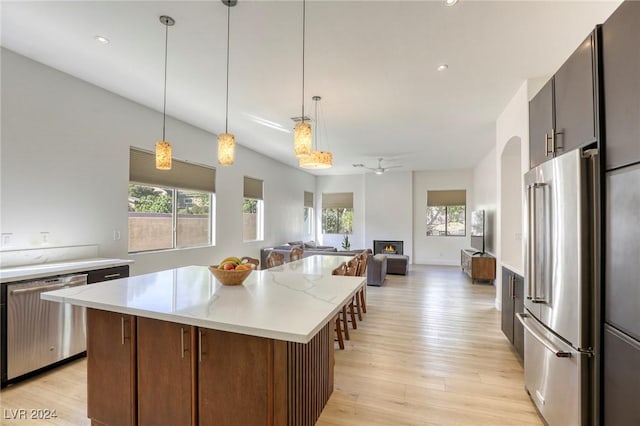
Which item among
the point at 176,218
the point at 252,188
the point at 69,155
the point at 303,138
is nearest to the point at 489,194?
the point at 252,188

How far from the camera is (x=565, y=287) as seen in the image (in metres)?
1.87

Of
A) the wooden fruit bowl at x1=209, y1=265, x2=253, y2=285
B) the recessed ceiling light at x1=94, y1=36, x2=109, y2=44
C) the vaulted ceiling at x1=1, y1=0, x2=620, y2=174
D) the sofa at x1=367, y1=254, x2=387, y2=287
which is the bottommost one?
the sofa at x1=367, y1=254, x2=387, y2=287

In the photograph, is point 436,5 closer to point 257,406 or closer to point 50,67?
point 257,406

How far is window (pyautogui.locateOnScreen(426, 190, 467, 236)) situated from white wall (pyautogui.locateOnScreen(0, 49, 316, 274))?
771cm

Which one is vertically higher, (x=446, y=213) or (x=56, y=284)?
(x=446, y=213)

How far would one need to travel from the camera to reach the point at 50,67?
3.33 metres

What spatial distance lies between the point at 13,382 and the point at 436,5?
15.2 feet

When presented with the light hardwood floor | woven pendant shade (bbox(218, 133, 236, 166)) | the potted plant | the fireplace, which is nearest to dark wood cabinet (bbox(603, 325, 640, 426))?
the light hardwood floor

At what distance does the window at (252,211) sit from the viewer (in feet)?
23.3

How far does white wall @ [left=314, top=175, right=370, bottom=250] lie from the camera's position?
35.3 ft

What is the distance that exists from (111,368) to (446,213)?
9.86m

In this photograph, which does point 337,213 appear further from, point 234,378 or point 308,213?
point 234,378

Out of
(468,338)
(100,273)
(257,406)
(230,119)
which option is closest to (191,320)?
(257,406)

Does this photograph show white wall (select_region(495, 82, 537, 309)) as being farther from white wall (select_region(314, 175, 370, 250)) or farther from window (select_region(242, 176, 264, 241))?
white wall (select_region(314, 175, 370, 250))
